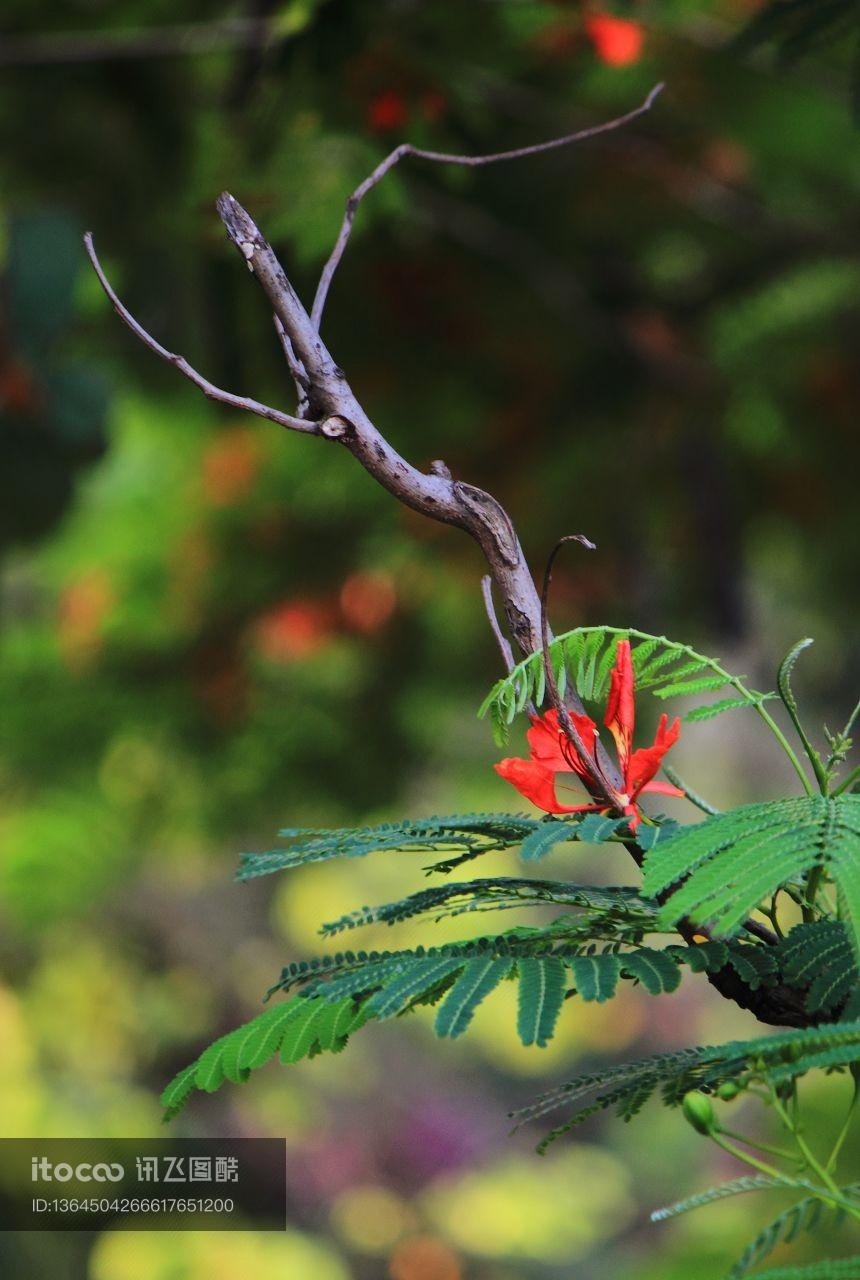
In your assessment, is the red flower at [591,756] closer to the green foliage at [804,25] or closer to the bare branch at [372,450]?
the bare branch at [372,450]

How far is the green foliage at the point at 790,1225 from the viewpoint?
1.08 ft

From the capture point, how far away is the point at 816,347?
5.39 ft

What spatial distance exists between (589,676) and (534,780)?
2.0 inches

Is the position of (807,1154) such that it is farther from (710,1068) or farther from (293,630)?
(293,630)

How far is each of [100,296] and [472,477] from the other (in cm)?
58

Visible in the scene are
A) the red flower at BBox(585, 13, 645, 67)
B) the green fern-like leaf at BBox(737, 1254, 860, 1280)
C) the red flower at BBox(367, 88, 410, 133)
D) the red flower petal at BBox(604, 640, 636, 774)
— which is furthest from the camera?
the red flower at BBox(585, 13, 645, 67)

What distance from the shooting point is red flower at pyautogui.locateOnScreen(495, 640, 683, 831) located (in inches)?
16.1

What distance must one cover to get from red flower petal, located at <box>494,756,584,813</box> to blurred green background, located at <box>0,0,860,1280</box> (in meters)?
0.70

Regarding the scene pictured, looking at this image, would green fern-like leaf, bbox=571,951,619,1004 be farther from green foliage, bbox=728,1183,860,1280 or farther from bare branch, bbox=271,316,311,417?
bare branch, bbox=271,316,311,417

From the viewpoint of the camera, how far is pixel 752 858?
14.1 inches

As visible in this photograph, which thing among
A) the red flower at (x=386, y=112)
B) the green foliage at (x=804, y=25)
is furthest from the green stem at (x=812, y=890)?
the red flower at (x=386, y=112)

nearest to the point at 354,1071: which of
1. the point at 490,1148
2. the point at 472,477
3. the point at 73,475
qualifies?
the point at 490,1148

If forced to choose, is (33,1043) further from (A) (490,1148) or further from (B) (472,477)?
(B) (472,477)

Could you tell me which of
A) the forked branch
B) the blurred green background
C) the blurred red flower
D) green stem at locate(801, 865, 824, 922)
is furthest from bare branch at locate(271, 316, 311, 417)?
the blurred red flower
